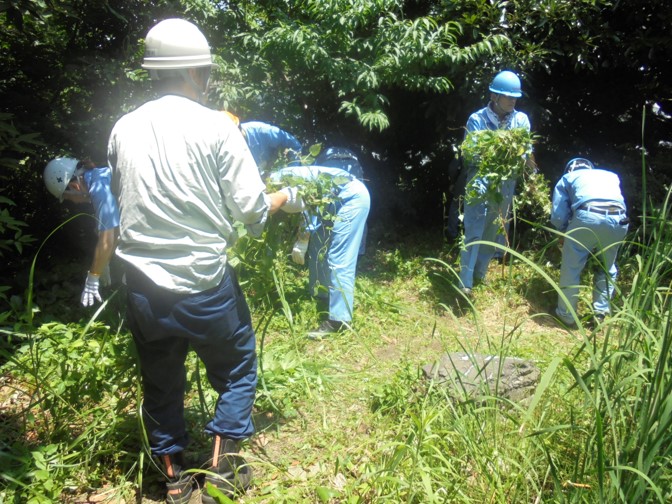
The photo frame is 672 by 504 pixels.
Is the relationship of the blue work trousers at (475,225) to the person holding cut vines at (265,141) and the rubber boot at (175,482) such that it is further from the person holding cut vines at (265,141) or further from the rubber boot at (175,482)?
the rubber boot at (175,482)

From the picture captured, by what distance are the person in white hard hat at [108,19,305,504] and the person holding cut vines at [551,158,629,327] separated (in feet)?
9.13

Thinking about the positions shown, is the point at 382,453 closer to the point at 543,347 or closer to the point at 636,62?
the point at 543,347

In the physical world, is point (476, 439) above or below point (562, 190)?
below

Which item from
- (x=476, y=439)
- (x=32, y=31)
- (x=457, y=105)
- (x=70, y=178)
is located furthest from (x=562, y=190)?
(x=32, y=31)

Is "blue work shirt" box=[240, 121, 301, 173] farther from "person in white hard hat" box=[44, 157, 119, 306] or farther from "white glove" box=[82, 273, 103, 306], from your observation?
"white glove" box=[82, 273, 103, 306]

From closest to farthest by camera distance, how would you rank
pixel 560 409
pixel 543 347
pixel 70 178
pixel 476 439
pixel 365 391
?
pixel 476 439 < pixel 560 409 < pixel 365 391 < pixel 70 178 < pixel 543 347

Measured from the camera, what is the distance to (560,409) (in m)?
2.59

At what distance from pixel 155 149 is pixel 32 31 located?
3.55m

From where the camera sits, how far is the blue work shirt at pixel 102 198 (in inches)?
135

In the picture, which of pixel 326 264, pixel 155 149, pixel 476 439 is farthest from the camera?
pixel 326 264

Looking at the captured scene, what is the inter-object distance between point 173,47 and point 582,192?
3.37m

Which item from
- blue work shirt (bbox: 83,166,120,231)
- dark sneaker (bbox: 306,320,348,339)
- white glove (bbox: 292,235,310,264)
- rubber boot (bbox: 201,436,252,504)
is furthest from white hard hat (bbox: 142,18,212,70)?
dark sneaker (bbox: 306,320,348,339)

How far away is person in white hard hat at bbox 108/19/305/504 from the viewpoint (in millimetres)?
2234

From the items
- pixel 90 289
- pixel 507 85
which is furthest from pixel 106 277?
pixel 507 85
